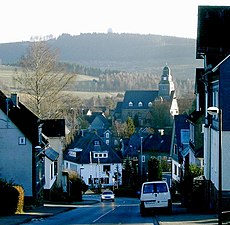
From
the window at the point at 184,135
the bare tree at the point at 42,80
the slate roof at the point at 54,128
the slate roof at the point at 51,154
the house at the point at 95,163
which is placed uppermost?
the bare tree at the point at 42,80

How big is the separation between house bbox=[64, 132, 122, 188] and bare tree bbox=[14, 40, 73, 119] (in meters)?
29.9

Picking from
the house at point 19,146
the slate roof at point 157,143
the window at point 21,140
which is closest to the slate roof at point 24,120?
the house at point 19,146

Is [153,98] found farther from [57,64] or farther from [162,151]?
[57,64]

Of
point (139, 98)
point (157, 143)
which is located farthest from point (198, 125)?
point (139, 98)

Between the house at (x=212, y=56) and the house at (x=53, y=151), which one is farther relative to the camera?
the house at (x=53, y=151)

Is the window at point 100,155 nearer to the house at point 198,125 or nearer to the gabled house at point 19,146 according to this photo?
the house at point 198,125

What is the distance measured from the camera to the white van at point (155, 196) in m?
33.2

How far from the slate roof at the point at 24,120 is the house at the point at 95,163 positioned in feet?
150

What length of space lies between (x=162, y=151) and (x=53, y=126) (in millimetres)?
37785

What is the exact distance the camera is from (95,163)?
296ft

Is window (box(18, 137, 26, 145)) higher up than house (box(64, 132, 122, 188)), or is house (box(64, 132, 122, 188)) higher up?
window (box(18, 137, 26, 145))

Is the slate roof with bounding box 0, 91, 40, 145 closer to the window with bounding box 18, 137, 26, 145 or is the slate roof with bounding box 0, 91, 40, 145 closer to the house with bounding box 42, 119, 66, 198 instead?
the window with bounding box 18, 137, 26, 145

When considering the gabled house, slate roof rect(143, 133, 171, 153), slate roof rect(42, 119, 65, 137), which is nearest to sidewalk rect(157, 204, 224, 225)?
the gabled house

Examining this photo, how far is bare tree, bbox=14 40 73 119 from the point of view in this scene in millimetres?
57656
